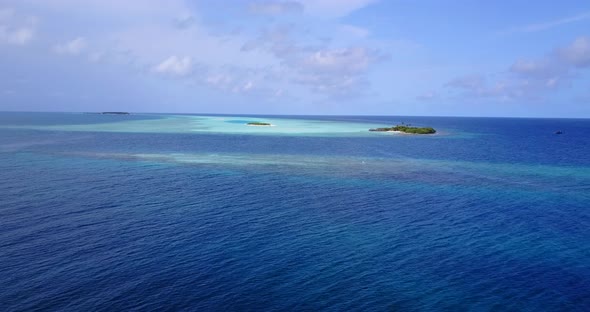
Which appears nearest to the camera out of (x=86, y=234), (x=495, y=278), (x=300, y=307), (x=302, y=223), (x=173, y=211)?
(x=300, y=307)

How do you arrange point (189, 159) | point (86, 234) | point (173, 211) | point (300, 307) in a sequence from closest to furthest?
1. point (300, 307)
2. point (86, 234)
3. point (173, 211)
4. point (189, 159)

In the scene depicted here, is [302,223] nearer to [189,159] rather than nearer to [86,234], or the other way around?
[86,234]

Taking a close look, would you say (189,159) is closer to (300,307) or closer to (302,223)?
(302,223)

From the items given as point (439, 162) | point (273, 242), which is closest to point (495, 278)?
point (273, 242)

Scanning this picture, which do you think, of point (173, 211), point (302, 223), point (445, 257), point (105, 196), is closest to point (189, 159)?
point (105, 196)

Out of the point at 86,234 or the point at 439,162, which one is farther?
the point at 439,162

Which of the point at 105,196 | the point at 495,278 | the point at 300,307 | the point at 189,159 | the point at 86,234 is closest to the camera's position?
the point at 300,307
